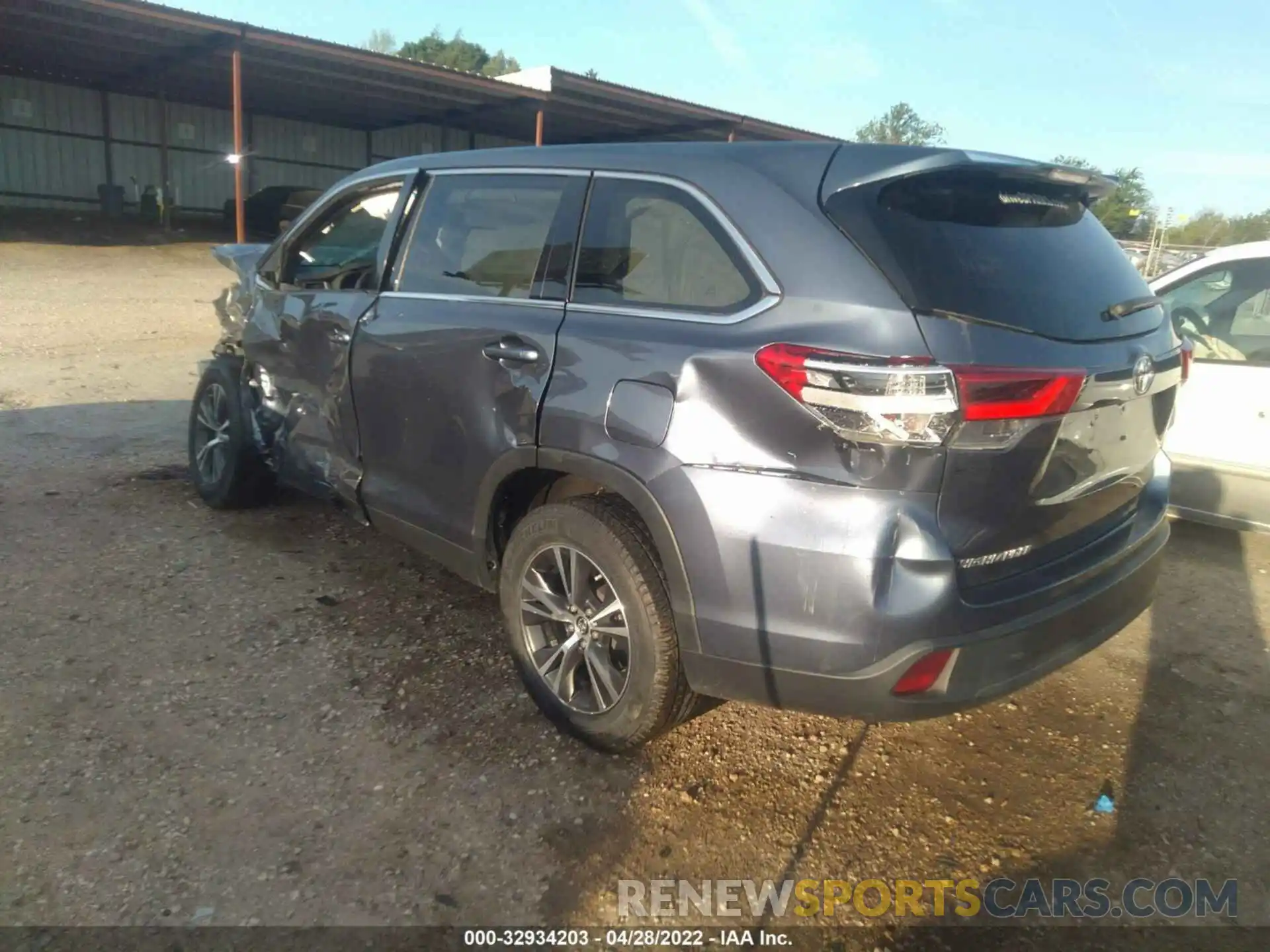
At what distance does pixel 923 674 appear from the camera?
235 cm

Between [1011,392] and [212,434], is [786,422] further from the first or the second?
[212,434]

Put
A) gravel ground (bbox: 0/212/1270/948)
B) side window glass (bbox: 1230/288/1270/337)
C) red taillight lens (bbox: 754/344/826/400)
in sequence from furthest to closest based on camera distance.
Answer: side window glass (bbox: 1230/288/1270/337) → gravel ground (bbox: 0/212/1270/948) → red taillight lens (bbox: 754/344/826/400)

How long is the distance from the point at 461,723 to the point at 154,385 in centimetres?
669

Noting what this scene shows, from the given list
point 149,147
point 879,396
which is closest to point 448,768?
point 879,396

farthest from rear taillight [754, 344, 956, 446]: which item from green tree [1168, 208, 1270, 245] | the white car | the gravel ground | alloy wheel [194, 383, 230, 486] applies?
green tree [1168, 208, 1270, 245]

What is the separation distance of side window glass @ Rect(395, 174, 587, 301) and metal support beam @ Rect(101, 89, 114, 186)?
2548 cm

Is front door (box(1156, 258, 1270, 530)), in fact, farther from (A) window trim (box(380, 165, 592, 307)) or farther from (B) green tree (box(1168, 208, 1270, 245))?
(B) green tree (box(1168, 208, 1270, 245))

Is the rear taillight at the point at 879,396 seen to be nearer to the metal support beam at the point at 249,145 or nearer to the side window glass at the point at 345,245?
the side window glass at the point at 345,245

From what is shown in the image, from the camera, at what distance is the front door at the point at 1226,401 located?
15.8 feet

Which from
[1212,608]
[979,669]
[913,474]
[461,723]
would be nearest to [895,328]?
[913,474]

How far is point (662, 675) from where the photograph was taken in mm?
2729

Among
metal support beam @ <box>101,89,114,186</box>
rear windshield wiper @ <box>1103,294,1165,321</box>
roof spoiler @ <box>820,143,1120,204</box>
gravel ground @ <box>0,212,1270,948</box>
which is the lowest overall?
gravel ground @ <box>0,212,1270,948</box>

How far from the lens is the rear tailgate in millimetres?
2268

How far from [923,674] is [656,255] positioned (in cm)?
141
